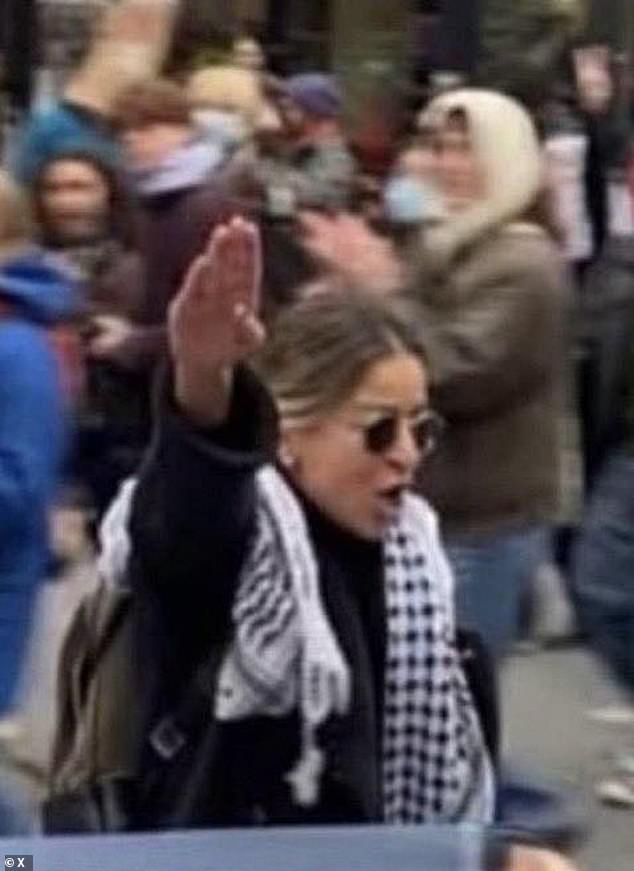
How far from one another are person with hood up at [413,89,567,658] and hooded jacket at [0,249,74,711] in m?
0.99

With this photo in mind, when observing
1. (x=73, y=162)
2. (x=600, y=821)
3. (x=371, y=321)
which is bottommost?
(x=600, y=821)

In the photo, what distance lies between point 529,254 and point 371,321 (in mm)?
2634

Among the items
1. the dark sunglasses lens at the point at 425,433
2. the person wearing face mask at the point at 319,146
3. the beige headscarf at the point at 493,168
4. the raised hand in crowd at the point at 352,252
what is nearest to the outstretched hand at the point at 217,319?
the dark sunglasses lens at the point at 425,433

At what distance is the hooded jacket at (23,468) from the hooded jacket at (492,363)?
1.00 metres

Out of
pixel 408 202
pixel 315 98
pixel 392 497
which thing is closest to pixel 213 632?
pixel 392 497

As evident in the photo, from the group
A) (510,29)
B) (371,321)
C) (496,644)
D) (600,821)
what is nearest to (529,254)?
(496,644)

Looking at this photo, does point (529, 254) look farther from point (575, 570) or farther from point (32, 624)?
point (32, 624)

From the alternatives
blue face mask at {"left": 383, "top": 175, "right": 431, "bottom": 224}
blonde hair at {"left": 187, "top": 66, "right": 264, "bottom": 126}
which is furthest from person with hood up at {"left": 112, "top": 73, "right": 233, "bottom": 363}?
blonde hair at {"left": 187, "top": 66, "right": 264, "bottom": 126}

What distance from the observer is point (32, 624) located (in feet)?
18.0

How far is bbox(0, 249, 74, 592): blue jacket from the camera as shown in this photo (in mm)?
5309

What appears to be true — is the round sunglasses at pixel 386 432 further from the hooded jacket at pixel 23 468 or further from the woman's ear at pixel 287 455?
the hooded jacket at pixel 23 468

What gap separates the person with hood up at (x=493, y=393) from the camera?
6312 mm

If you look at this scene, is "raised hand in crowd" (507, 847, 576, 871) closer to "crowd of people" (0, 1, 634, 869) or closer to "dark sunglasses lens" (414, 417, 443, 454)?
"crowd of people" (0, 1, 634, 869)

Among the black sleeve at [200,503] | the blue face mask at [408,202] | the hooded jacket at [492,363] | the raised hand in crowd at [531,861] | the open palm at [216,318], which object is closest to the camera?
the raised hand in crowd at [531,861]
